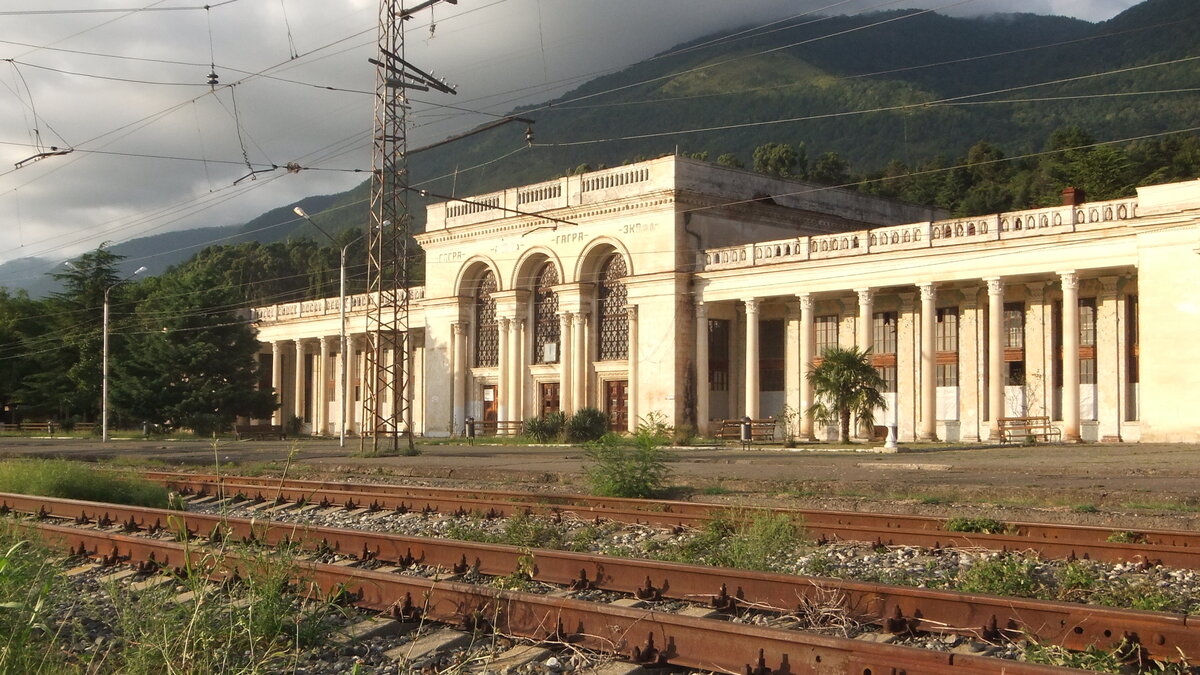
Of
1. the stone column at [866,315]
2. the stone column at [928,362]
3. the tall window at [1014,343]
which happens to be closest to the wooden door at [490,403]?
the stone column at [866,315]

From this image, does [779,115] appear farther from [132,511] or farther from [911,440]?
[132,511]

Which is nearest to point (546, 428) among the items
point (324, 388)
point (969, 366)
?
point (969, 366)

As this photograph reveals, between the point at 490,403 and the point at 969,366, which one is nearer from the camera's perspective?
the point at 969,366

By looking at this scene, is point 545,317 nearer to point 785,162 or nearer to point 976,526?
point 976,526

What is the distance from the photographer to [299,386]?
60719 mm

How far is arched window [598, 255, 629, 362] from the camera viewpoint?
135 feet

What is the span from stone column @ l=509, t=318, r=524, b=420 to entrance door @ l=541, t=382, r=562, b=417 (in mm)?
838

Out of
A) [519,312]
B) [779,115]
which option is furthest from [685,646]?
[779,115]

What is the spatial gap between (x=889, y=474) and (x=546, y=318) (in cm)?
2488

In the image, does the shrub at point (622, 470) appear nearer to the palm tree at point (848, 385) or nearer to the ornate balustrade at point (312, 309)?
the palm tree at point (848, 385)

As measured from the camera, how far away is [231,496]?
18.6 m

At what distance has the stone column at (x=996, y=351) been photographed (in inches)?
1230

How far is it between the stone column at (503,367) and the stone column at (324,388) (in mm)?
13849

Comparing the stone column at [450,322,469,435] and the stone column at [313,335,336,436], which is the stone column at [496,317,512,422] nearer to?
the stone column at [450,322,469,435]
